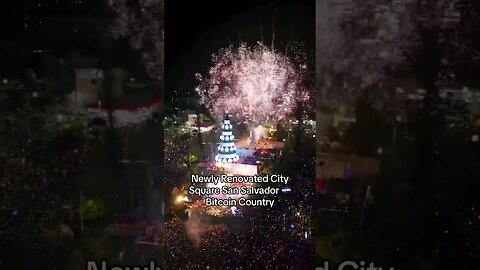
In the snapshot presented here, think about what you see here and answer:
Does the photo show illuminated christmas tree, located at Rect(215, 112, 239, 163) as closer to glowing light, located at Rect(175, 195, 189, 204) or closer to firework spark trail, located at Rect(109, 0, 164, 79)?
glowing light, located at Rect(175, 195, 189, 204)

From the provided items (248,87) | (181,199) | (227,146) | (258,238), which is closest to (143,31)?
(248,87)

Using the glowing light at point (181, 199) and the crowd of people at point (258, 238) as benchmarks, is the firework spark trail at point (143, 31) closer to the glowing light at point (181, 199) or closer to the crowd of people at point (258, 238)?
the glowing light at point (181, 199)

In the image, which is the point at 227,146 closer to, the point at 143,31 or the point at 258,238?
the point at 258,238

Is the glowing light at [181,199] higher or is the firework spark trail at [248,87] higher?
the firework spark trail at [248,87]

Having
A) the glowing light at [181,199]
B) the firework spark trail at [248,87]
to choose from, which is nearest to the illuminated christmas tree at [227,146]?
the firework spark trail at [248,87]

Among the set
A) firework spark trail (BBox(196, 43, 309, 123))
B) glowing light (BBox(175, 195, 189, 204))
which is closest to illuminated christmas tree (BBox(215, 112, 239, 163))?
firework spark trail (BBox(196, 43, 309, 123))

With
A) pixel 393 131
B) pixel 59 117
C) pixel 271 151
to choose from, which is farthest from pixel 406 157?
pixel 59 117
